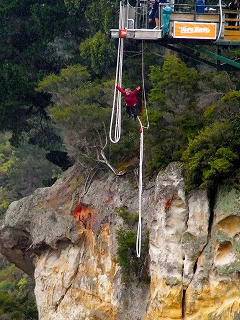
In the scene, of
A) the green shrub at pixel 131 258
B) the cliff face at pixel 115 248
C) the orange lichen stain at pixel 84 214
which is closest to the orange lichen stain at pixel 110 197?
the cliff face at pixel 115 248

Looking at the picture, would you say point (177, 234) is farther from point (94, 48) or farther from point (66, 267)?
point (94, 48)

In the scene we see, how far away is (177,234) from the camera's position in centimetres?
2397

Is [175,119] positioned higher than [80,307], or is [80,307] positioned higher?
[175,119]

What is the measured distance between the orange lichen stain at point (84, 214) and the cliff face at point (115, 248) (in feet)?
0.11

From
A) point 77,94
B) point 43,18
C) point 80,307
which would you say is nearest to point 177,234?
point 80,307

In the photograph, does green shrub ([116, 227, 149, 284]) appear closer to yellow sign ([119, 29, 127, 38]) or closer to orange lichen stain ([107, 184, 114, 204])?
orange lichen stain ([107, 184, 114, 204])

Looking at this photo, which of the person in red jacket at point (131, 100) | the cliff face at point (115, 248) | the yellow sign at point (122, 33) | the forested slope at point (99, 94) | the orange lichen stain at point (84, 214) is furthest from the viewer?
the orange lichen stain at point (84, 214)

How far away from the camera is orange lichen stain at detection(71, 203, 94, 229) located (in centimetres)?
2868

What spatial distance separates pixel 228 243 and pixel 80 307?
22.0 ft

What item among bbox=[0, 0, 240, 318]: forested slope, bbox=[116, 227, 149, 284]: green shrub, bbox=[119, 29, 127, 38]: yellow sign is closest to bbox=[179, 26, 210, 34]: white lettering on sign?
bbox=[119, 29, 127, 38]: yellow sign

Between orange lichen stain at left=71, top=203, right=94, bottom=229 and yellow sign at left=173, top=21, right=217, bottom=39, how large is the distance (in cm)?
687

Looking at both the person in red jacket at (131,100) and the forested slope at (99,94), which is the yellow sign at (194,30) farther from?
the person in red jacket at (131,100)

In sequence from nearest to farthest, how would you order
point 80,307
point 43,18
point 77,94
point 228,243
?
point 228,243 → point 80,307 → point 77,94 → point 43,18

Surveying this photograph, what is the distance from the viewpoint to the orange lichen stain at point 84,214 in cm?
2868
